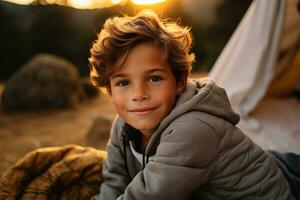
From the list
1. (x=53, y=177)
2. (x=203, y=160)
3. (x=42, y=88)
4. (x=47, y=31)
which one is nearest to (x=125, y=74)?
(x=203, y=160)

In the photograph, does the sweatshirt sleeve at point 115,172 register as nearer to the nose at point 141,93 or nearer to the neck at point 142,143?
the neck at point 142,143

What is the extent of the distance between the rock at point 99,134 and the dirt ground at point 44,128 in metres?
0.04

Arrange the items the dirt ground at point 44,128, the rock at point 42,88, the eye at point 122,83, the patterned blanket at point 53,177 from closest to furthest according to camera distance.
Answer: the eye at point 122,83 < the patterned blanket at point 53,177 < the dirt ground at point 44,128 < the rock at point 42,88

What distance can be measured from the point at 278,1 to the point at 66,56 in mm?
4421

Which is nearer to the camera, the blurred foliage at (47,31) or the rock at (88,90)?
the rock at (88,90)

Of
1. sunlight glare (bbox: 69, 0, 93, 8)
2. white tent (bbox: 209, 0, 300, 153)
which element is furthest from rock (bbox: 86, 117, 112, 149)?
sunlight glare (bbox: 69, 0, 93, 8)

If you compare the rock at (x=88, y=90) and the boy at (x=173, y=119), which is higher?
the boy at (x=173, y=119)

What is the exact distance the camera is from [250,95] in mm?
3260

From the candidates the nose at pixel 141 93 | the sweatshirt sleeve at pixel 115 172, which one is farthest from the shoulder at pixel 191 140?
the sweatshirt sleeve at pixel 115 172

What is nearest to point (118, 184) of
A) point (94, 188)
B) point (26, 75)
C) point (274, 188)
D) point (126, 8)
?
point (94, 188)

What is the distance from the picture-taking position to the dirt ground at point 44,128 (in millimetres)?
3326

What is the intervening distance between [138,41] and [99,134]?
6.59 ft

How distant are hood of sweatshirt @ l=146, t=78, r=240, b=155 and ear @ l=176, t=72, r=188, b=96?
0.02m

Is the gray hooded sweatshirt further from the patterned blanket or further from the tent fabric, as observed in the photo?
the tent fabric
